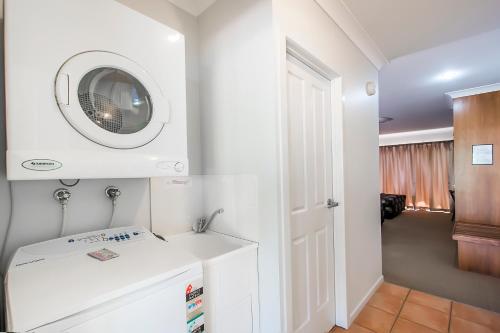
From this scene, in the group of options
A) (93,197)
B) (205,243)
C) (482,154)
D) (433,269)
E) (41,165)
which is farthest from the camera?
(482,154)

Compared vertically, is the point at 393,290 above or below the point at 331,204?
below

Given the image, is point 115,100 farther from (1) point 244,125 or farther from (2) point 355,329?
(2) point 355,329

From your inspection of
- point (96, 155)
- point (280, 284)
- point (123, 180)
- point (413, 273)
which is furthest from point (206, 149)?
point (413, 273)

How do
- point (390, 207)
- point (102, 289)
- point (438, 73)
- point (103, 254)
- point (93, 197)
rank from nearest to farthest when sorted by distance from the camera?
point (102, 289), point (103, 254), point (93, 197), point (438, 73), point (390, 207)

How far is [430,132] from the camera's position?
6887 millimetres

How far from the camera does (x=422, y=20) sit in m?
1.69

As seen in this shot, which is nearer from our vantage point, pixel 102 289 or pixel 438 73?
pixel 102 289

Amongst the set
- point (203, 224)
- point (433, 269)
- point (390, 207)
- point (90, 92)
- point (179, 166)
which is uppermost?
point (90, 92)

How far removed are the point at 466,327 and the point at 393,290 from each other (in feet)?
1.80

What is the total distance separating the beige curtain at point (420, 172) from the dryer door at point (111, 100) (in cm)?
827

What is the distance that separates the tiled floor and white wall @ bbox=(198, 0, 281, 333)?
41.3 inches

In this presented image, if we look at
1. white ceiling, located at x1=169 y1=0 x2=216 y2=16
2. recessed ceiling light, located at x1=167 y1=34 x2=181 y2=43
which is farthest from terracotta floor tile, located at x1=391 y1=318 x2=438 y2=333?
white ceiling, located at x1=169 y1=0 x2=216 y2=16

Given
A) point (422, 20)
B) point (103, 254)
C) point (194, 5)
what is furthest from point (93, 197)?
point (422, 20)

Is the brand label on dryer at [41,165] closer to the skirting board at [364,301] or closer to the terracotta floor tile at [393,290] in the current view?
the skirting board at [364,301]
